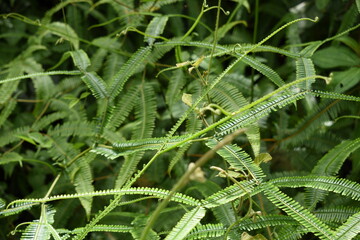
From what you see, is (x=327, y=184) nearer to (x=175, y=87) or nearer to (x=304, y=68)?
(x=304, y=68)

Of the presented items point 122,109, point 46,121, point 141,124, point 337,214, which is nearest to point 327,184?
point 337,214

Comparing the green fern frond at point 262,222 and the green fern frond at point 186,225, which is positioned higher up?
the green fern frond at point 186,225

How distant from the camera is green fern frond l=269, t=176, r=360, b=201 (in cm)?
113

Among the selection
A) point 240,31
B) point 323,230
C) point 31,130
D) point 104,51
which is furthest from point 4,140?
point 323,230

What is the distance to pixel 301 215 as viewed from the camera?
1064mm

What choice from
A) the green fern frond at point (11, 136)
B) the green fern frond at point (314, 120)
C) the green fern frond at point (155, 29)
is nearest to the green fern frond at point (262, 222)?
the green fern frond at point (314, 120)

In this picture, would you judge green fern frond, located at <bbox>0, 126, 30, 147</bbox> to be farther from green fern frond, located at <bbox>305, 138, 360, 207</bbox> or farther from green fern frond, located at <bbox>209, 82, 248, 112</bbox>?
green fern frond, located at <bbox>305, 138, 360, 207</bbox>

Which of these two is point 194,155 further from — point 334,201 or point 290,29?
point 290,29

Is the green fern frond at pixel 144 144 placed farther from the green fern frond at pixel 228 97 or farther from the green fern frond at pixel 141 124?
the green fern frond at pixel 228 97

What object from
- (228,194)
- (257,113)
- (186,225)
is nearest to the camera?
(186,225)

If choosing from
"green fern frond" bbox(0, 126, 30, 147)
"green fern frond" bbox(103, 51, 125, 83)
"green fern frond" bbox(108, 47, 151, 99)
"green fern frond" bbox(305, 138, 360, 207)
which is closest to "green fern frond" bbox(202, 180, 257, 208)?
"green fern frond" bbox(305, 138, 360, 207)

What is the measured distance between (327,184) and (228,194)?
299mm

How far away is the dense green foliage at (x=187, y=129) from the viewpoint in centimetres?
118

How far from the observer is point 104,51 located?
2.12 meters
